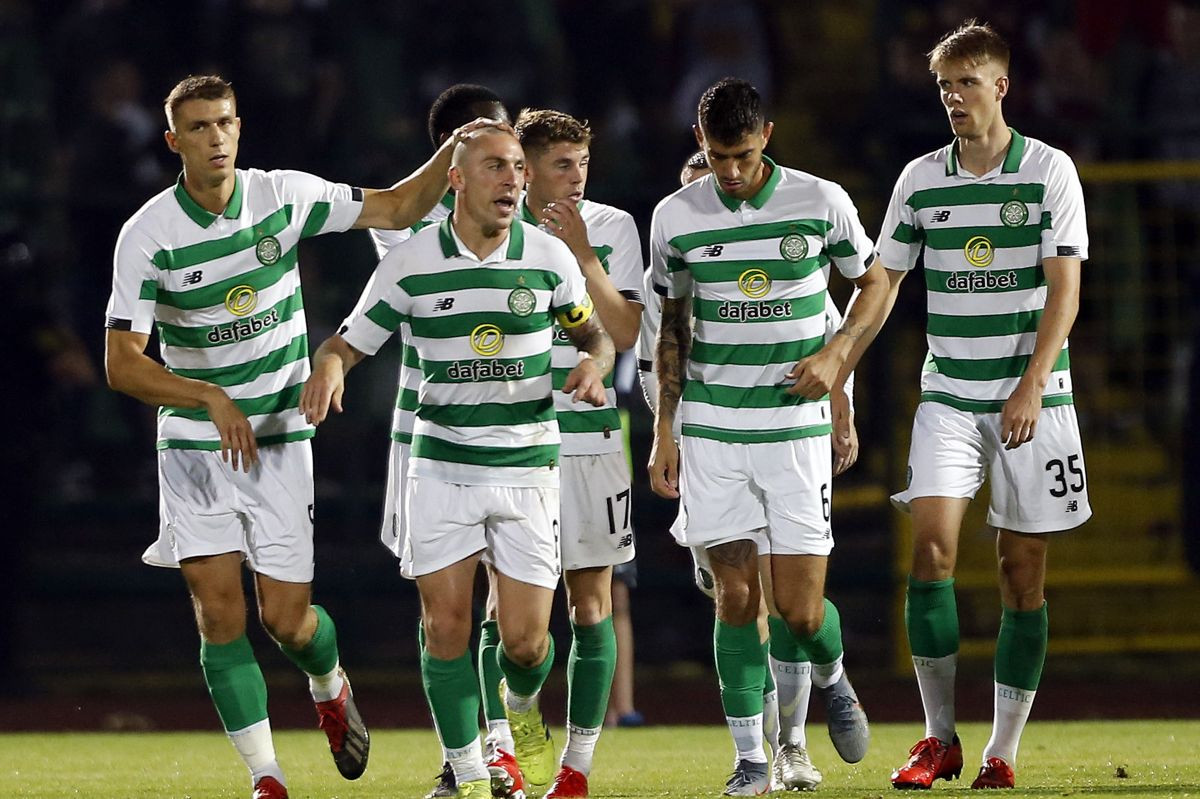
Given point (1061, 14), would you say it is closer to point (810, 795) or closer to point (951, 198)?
point (951, 198)

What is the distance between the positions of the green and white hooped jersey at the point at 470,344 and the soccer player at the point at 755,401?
0.54 metres

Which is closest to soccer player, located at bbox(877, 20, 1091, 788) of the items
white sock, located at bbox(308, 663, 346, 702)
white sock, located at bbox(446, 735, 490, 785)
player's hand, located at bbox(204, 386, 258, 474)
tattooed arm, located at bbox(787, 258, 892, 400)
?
tattooed arm, located at bbox(787, 258, 892, 400)

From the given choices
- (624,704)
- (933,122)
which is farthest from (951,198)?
(933,122)

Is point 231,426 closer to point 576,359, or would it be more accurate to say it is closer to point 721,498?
point 576,359

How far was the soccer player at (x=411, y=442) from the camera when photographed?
634 centimetres

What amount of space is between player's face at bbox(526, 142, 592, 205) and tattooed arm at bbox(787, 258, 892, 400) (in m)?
0.94

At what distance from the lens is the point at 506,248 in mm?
5953

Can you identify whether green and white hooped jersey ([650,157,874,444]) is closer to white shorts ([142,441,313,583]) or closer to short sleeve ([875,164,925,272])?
short sleeve ([875,164,925,272])

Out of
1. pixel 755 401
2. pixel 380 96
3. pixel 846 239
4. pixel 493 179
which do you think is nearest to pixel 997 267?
pixel 846 239

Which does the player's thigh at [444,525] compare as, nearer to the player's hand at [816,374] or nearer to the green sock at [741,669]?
the green sock at [741,669]

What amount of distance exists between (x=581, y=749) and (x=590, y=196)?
511 cm

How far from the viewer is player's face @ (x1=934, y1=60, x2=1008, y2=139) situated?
6.25 metres

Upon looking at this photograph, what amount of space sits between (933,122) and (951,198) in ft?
15.4

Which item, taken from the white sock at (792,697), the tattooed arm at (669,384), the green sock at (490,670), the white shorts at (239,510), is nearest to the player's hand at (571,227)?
the tattooed arm at (669,384)
